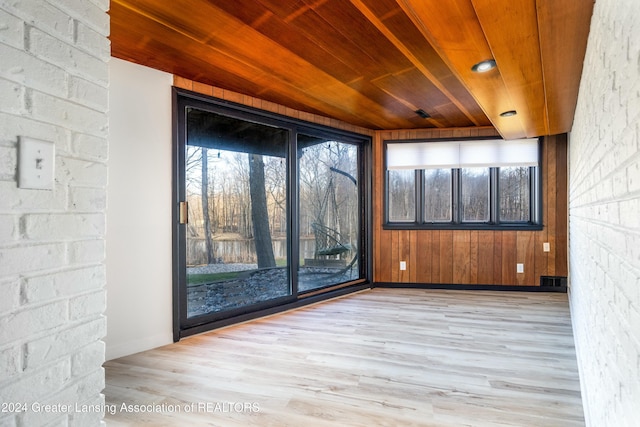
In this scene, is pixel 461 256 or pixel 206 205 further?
pixel 461 256

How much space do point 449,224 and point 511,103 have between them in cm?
219

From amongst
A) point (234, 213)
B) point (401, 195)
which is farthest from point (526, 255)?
point (234, 213)

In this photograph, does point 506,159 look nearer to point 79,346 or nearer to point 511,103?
point 511,103

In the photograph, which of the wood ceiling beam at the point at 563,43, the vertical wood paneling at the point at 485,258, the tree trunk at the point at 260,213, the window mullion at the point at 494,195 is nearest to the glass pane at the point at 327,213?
the tree trunk at the point at 260,213

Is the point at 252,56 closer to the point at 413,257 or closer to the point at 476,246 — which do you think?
the point at 413,257

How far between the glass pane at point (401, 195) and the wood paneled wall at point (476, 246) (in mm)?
185

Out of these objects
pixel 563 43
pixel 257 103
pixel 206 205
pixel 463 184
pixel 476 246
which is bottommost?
pixel 476 246

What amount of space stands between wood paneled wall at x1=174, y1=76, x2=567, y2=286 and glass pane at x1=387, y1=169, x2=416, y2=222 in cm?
19

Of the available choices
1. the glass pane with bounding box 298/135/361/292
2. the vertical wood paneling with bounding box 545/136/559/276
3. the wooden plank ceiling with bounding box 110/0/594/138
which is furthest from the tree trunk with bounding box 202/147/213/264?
the vertical wood paneling with bounding box 545/136/559/276

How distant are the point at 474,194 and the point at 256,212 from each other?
2.97 meters

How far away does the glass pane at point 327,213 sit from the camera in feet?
12.6

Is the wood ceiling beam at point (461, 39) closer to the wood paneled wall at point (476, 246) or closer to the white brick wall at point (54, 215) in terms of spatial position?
the white brick wall at point (54, 215)

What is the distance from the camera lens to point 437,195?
15.1 ft

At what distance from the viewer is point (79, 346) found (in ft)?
2.73
